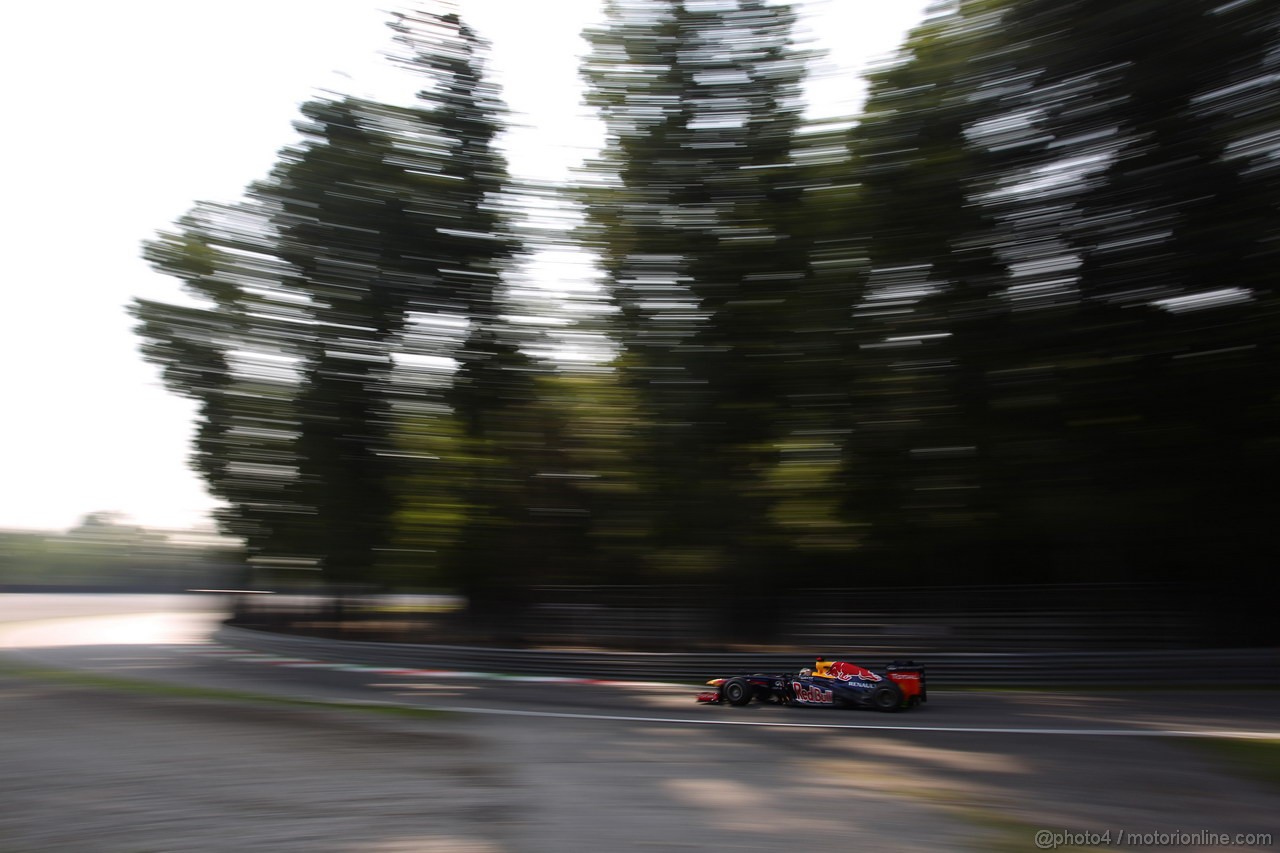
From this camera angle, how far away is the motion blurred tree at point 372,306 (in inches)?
797

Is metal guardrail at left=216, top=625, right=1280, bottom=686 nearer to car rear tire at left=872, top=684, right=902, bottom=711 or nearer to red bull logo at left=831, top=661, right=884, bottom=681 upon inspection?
red bull logo at left=831, top=661, right=884, bottom=681

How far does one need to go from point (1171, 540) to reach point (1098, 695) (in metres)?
3.76

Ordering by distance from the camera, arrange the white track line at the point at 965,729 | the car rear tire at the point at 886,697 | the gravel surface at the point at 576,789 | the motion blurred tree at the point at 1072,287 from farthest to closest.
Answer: the motion blurred tree at the point at 1072,287
the car rear tire at the point at 886,697
the white track line at the point at 965,729
the gravel surface at the point at 576,789

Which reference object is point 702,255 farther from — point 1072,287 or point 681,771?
point 681,771

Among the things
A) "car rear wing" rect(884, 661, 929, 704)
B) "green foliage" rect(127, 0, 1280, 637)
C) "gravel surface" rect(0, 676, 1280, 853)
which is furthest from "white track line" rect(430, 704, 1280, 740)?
"green foliage" rect(127, 0, 1280, 637)

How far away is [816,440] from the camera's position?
57.6 ft

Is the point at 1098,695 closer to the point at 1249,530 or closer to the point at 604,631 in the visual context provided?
the point at 1249,530

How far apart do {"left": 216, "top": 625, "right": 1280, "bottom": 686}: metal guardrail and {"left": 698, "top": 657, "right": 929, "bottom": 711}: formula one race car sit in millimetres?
1176

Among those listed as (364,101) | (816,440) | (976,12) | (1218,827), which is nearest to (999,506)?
(816,440)

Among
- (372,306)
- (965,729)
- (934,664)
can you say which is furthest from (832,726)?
(372,306)

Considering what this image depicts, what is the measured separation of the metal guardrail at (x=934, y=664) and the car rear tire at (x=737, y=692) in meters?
1.96

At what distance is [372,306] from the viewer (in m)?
20.3

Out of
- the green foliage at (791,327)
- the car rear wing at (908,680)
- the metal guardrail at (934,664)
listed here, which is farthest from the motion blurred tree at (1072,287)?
the car rear wing at (908,680)

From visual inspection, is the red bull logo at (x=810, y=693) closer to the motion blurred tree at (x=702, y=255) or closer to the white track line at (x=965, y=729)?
the white track line at (x=965, y=729)
